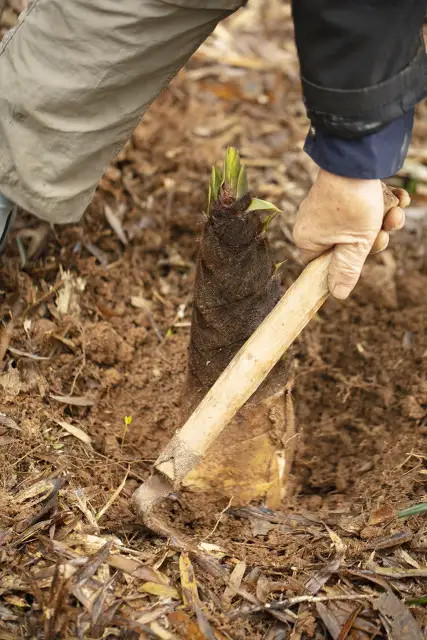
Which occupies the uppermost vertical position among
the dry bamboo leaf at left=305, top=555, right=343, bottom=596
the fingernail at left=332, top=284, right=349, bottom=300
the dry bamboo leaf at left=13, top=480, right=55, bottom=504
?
the fingernail at left=332, top=284, right=349, bottom=300

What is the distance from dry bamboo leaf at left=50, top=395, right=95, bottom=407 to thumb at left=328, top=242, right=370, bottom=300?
1.17 m

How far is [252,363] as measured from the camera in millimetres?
2316

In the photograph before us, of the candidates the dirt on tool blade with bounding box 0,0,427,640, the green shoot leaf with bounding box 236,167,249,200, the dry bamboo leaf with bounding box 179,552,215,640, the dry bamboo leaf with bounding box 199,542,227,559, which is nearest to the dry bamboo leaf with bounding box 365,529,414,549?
the dirt on tool blade with bounding box 0,0,427,640

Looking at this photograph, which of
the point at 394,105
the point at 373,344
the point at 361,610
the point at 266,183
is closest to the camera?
the point at 394,105

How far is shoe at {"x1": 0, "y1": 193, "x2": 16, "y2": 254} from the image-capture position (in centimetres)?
287

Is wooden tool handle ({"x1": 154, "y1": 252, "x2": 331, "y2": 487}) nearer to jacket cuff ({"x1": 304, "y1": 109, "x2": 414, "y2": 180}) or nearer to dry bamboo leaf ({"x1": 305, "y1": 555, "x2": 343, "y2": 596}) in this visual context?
jacket cuff ({"x1": 304, "y1": 109, "x2": 414, "y2": 180})

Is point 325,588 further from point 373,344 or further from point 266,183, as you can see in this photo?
point 266,183

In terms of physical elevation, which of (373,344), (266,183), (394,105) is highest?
(394,105)

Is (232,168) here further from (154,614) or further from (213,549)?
(154,614)

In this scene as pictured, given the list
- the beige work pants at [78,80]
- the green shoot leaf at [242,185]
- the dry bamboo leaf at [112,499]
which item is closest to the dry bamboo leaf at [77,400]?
the dry bamboo leaf at [112,499]

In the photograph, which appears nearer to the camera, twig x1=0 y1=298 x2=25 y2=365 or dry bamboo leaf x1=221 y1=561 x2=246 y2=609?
dry bamboo leaf x1=221 y1=561 x2=246 y2=609

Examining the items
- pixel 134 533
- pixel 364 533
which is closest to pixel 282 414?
pixel 364 533

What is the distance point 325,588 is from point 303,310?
36.0 inches

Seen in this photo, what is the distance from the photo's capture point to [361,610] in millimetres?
2252
